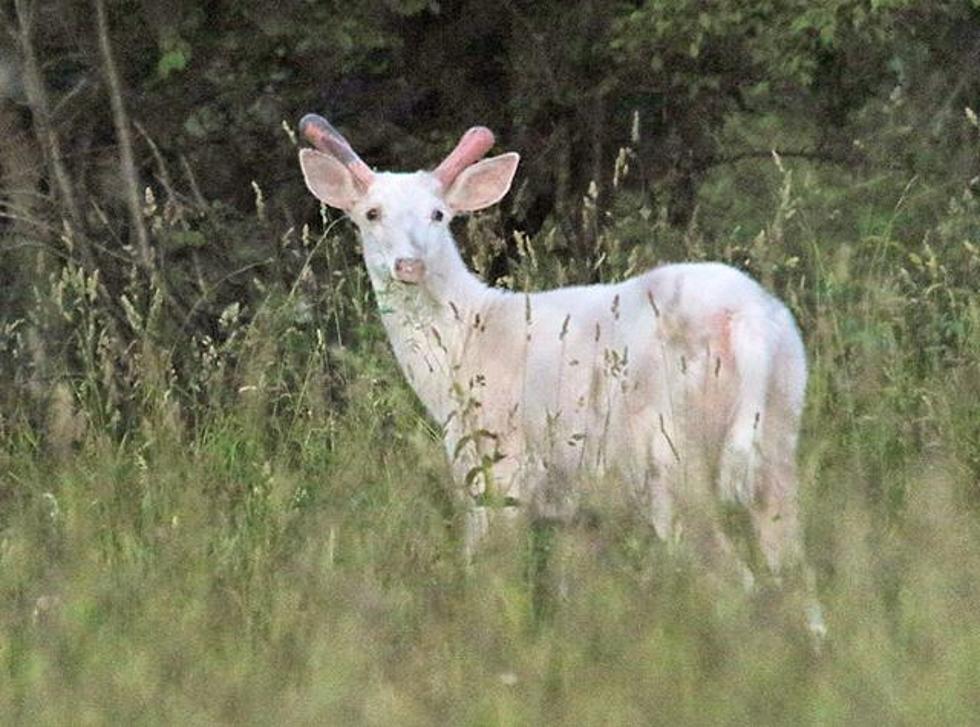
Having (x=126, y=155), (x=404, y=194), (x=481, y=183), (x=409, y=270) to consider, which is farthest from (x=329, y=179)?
(x=126, y=155)

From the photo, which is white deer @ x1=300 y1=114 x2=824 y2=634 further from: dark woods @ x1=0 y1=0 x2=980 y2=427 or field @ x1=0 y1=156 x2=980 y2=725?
dark woods @ x1=0 y1=0 x2=980 y2=427

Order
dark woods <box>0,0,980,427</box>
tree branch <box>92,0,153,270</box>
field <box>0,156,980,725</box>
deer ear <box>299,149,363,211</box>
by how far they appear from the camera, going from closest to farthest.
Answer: field <box>0,156,980,725</box> < deer ear <box>299,149,363,211</box> < dark woods <box>0,0,980,427</box> < tree branch <box>92,0,153,270</box>

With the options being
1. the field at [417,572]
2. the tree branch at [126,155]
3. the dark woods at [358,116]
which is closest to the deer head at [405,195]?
the field at [417,572]

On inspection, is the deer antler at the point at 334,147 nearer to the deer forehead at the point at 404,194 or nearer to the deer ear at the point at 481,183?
the deer forehead at the point at 404,194

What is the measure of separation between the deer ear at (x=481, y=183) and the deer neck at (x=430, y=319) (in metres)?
0.19

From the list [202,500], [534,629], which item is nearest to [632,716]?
[534,629]

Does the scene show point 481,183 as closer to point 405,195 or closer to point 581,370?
point 405,195

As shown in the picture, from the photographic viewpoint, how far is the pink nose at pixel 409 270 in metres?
6.46

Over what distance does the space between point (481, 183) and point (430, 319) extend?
1.60 feet

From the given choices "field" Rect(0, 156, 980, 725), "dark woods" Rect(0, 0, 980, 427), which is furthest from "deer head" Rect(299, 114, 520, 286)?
"dark woods" Rect(0, 0, 980, 427)

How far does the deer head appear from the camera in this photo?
6699 mm

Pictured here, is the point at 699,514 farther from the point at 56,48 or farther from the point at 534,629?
the point at 56,48

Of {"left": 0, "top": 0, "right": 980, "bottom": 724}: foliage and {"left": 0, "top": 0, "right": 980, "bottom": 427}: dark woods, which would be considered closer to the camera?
{"left": 0, "top": 0, "right": 980, "bottom": 724}: foliage

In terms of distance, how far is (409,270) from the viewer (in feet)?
21.2
